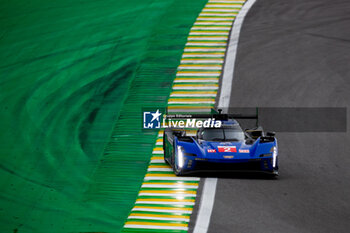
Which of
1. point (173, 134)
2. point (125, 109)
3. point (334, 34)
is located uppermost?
point (173, 134)

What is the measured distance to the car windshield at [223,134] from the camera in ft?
50.2

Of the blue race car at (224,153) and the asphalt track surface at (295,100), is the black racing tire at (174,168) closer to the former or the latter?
the blue race car at (224,153)

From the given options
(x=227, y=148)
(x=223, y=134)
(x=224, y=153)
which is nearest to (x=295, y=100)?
(x=223, y=134)

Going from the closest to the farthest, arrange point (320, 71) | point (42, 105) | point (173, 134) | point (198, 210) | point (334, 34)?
point (198, 210), point (173, 134), point (42, 105), point (320, 71), point (334, 34)

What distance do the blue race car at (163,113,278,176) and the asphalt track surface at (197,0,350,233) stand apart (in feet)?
1.25

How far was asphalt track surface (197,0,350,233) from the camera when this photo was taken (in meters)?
11.9

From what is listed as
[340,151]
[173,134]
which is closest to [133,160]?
[173,134]

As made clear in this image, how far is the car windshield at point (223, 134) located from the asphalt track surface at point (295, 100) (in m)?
0.97

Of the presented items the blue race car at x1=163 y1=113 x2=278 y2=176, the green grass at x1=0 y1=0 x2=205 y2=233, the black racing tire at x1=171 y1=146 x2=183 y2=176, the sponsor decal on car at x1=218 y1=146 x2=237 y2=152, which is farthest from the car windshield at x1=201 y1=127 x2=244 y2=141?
the green grass at x1=0 y1=0 x2=205 y2=233

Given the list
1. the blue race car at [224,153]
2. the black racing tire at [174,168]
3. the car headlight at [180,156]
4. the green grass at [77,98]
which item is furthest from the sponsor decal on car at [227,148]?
the green grass at [77,98]

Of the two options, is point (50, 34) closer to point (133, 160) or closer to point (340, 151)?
point (133, 160)

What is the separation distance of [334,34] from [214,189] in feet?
52.5

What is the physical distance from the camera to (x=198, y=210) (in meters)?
12.4

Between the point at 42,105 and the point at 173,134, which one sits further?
the point at 42,105
